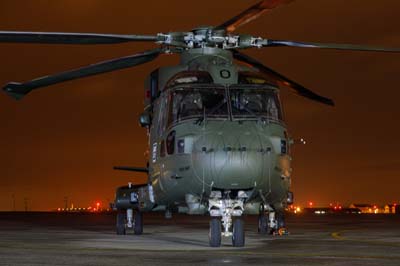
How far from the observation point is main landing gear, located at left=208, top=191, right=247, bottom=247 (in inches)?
799

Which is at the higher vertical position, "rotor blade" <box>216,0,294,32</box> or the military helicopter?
"rotor blade" <box>216,0,294,32</box>

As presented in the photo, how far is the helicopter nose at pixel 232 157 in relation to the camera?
19.5 meters

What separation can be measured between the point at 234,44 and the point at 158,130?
10.7ft

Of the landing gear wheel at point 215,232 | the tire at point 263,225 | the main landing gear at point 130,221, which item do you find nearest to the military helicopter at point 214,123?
the landing gear wheel at point 215,232

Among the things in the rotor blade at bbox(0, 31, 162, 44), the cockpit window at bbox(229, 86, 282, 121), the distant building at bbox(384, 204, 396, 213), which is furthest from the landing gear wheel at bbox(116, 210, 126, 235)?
the distant building at bbox(384, 204, 396, 213)

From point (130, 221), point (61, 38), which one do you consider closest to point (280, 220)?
point (130, 221)

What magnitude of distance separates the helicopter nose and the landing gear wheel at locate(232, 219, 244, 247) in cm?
105

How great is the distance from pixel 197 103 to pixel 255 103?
1.51 metres

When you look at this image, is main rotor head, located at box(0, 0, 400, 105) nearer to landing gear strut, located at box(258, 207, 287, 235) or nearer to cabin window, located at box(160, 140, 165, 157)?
cabin window, located at box(160, 140, 165, 157)

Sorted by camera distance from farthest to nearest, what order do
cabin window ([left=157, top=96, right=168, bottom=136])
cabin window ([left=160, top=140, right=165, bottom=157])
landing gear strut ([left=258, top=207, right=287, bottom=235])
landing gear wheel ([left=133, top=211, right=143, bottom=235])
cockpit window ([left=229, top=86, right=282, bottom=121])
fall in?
1. landing gear wheel ([left=133, top=211, right=143, bottom=235])
2. landing gear strut ([left=258, top=207, right=287, bottom=235])
3. cabin window ([left=157, top=96, right=168, bottom=136])
4. cabin window ([left=160, top=140, right=165, bottom=157])
5. cockpit window ([left=229, top=86, right=282, bottom=121])

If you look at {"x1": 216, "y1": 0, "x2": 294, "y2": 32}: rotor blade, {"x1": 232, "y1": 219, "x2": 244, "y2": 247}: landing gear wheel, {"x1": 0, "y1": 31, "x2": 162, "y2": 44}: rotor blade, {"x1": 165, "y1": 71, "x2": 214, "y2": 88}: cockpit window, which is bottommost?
{"x1": 232, "y1": 219, "x2": 244, "y2": 247}: landing gear wheel

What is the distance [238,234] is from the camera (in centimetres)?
2030

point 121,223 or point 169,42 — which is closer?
point 169,42

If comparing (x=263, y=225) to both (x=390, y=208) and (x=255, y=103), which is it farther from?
(x=390, y=208)
